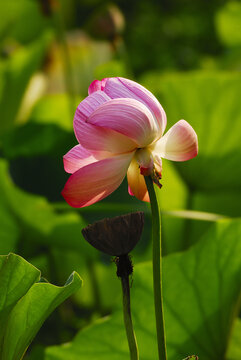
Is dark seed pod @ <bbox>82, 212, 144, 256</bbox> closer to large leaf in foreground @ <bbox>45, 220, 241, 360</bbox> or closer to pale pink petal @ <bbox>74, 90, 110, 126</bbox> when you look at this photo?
pale pink petal @ <bbox>74, 90, 110, 126</bbox>

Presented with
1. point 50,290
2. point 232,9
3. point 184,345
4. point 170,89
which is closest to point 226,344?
point 184,345

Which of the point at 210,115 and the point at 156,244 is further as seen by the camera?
the point at 210,115

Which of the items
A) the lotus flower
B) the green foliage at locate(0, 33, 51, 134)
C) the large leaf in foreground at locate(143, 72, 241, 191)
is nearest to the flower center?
the lotus flower

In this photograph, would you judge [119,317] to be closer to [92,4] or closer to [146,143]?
[146,143]

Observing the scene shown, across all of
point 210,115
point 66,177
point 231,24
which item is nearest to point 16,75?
point 66,177

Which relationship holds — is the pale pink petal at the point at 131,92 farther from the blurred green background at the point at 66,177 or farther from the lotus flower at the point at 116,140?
the blurred green background at the point at 66,177

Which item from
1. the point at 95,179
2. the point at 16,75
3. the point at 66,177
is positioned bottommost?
the point at 66,177

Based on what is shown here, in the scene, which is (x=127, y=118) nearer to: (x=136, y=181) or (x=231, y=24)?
(x=136, y=181)

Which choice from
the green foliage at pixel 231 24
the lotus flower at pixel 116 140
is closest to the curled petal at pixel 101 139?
the lotus flower at pixel 116 140
